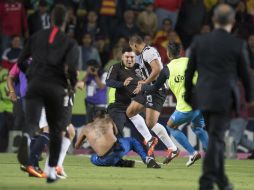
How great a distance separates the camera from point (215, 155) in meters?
10.5

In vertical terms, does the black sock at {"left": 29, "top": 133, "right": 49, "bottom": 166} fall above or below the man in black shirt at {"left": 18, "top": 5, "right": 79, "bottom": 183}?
below

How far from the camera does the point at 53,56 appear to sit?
476 inches

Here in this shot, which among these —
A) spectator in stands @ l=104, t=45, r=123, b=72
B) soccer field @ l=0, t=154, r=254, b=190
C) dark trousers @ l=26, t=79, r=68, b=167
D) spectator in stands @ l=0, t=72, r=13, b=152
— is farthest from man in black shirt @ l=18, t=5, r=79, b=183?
spectator in stands @ l=104, t=45, r=123, b=72

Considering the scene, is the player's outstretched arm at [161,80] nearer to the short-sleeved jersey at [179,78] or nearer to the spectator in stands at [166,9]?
the short-sleeved jersey at [179,78]

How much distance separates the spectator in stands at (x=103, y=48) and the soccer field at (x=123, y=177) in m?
6.15

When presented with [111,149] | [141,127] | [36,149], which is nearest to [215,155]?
[36,149]

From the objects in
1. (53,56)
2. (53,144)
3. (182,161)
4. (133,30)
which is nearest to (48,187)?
(53,144)

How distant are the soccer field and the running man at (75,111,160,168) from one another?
0.22 metres

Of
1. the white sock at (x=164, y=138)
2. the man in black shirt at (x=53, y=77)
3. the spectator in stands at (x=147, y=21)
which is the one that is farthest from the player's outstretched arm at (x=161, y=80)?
the spectator in stands at (x=147, y=21)

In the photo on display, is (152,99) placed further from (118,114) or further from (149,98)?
(118,114)

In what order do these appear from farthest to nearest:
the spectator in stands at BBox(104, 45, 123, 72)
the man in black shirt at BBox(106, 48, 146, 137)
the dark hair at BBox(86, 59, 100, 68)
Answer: the spectator in stands at BBox(104, 45, 123, 72)
the dark hair at BBox(86, 59, 100, 68)
the man in black shirt at BBox(106, 48, 146, 137)

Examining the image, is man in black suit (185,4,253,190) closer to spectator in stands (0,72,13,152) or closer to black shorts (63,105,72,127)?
black shorts (63,105,72,127)

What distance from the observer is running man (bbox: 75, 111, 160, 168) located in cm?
1641

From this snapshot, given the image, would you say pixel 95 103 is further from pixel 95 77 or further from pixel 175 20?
pixel 175 20
